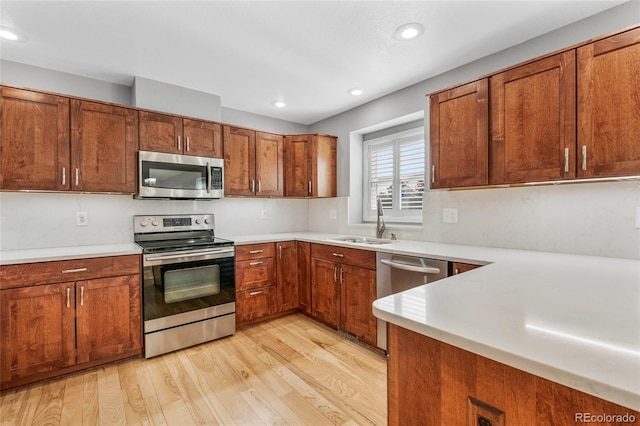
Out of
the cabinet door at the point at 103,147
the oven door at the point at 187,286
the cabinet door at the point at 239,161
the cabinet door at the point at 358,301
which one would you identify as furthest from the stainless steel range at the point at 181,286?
the cabinet door at the point at 358,301

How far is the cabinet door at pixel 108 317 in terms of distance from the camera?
7.09 feet

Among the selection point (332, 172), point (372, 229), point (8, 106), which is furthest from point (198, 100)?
point (372, 229)

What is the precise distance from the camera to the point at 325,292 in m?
2.95

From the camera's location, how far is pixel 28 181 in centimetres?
220

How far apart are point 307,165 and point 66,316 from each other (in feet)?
8.61

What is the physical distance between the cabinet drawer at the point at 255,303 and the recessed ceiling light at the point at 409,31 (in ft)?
8.40

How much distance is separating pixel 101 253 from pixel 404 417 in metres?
2.36

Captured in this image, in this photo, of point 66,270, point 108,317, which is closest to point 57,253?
point 66,270

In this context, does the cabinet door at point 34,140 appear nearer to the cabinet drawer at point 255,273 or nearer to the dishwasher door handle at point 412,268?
the cabinet drawer at point 255,273

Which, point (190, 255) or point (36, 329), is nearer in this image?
point (36, 329)

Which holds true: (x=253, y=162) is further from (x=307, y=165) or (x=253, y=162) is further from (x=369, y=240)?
(x=369, y=240)

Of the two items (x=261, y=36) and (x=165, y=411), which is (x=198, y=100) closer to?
(x=261, y=36)

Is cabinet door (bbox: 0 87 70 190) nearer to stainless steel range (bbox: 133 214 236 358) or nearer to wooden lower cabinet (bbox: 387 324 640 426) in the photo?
stainless steel range (bbox: 133 214 236 358)

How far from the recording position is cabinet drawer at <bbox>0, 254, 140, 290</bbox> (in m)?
1.95
